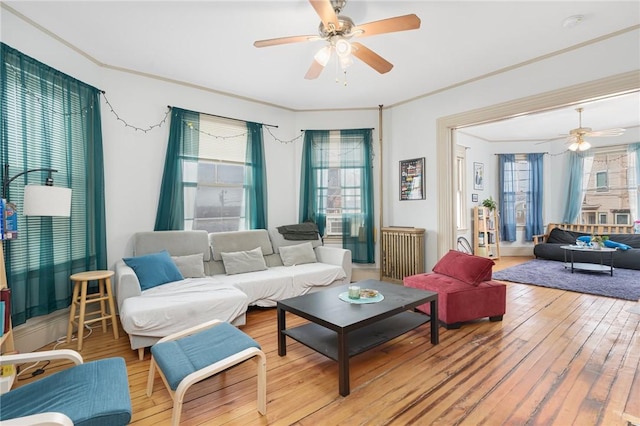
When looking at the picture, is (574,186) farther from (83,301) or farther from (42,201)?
(42,201)

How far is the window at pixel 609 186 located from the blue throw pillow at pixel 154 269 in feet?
27.9

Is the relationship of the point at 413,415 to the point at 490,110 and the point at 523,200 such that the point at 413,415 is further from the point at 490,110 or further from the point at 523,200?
the point at 523,200

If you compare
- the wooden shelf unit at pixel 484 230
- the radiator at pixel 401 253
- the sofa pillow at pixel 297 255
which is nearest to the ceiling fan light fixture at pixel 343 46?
the sofa pillow at pixel 297 255

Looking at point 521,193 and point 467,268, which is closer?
point 467,268

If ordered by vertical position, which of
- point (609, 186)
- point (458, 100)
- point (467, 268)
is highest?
point (458, 100)

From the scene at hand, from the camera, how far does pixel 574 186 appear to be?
271 inches

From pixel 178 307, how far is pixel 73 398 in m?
1.16

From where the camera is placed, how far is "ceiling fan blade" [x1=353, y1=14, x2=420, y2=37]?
1991 millimetres

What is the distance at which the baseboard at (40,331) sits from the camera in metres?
2.45

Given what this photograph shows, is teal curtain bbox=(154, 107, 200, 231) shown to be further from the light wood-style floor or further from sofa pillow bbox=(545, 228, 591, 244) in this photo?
sofa pillow bbox=(545, 228, 591, 244)

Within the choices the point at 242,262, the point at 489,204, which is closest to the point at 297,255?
the point at 242,262

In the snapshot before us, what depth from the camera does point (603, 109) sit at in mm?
4988

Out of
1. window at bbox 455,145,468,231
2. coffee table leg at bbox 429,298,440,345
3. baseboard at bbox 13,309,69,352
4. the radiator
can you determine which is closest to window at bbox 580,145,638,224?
window at bbox 455,145,468,231

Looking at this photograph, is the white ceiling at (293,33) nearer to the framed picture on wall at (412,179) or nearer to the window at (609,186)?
the framed picture on wall at (412,179)
